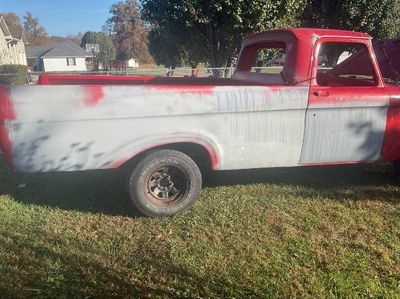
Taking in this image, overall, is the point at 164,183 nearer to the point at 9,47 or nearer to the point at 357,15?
the point at 357,15

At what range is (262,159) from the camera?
13.9 ft

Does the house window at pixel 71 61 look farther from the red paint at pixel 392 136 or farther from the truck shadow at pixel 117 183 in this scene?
the red paint at pixel 392 136

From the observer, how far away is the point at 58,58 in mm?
65500

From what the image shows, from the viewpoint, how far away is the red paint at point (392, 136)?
445 centimetres

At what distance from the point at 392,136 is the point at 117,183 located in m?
3.20

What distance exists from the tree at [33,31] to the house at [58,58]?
29151mm

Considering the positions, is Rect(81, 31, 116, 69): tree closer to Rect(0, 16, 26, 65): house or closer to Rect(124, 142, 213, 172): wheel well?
Rect(0, 16, 26, 65): house

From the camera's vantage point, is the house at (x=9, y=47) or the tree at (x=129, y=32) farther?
the tree at (x=129, y=32)

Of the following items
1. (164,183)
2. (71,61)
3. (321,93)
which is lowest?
(71,61)

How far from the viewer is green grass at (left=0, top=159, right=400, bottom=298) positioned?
3.03 metres

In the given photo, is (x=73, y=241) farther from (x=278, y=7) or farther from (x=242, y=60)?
(x=278, y=7)

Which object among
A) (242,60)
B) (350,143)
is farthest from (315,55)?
(242,60)

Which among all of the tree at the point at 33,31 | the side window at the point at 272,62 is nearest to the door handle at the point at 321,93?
the side window at the point at 272,62

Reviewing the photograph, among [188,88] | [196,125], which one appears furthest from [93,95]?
[196,125]
